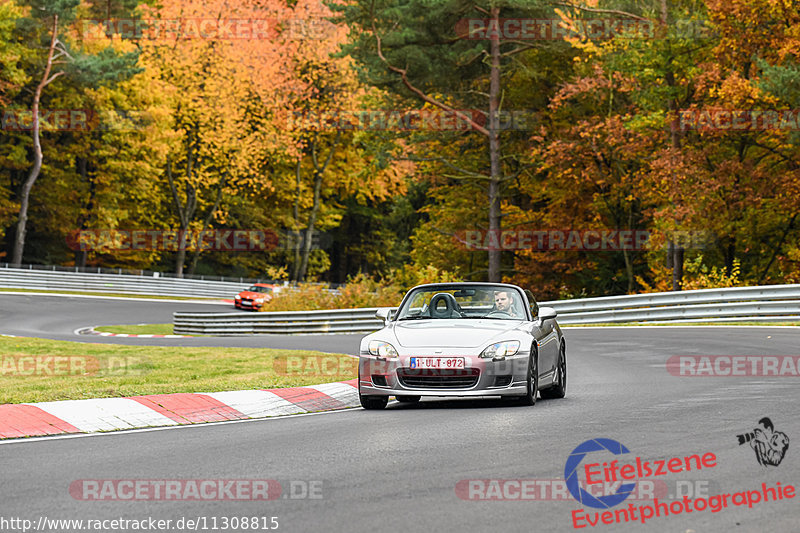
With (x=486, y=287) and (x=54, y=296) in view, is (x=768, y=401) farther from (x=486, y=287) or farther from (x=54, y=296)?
(x=54, y=296)

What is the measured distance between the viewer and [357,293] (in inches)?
1307

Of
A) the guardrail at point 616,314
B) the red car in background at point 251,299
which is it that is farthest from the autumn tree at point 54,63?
the guardrail at point 616,314

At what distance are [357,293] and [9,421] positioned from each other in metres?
23.6

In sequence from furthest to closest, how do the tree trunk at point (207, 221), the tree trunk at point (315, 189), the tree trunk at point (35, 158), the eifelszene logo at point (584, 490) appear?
the tree trunk at point (315, 189) → the tree trunk at point (207, 221) → the tree trunk at point (35, 158) → the eifelszene logo at point (584, 490)

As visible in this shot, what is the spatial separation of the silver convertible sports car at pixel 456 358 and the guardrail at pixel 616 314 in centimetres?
1153

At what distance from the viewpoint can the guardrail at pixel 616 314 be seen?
25.2m

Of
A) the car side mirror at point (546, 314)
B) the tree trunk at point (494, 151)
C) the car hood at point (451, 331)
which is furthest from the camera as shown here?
the tree trunk at point (494, 151)

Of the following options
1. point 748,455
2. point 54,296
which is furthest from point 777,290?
point 54,296

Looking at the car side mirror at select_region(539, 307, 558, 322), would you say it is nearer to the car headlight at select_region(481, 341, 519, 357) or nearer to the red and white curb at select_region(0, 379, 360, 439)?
the car headlight at select_region(481, 341, 519, 357)

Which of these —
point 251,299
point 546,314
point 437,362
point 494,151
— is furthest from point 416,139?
point 437,362

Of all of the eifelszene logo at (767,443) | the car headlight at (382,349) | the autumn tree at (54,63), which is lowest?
the eifelszene logo at (767,443)

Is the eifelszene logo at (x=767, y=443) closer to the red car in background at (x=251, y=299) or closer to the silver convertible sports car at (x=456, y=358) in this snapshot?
the silver convertible sports car at (x=456, y=358)

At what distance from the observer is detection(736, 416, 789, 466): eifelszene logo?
7.40 m

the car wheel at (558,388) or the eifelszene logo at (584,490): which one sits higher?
the eifelszene logo at (584,490)
